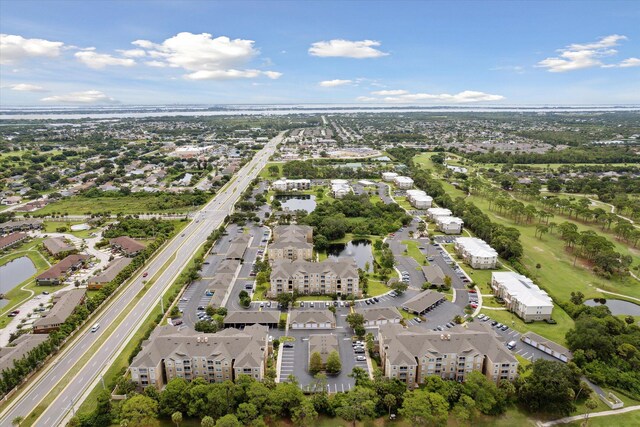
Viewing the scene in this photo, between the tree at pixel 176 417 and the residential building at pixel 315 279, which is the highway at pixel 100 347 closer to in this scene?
the tree at pixel 176 417

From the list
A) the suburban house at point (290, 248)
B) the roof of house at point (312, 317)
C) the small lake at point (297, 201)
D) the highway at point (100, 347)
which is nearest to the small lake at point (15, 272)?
the highway at point (100, 347)

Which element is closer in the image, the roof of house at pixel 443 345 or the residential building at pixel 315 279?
the roof of house at pixel 443 345

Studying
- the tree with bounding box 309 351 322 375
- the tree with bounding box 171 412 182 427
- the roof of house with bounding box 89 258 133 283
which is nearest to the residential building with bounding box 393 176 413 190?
the roof of house with bounding box 89 258 133 283

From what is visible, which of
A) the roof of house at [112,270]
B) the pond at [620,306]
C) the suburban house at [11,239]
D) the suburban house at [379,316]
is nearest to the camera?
the suburban house at [379,316]

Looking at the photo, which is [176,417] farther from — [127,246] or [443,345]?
[127,246]

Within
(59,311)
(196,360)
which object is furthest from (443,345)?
(59,311)

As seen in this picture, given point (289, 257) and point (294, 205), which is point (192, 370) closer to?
point (289, 257)
